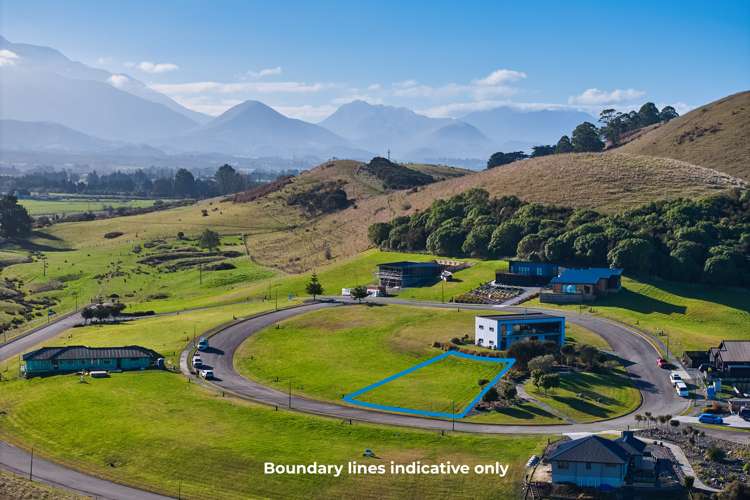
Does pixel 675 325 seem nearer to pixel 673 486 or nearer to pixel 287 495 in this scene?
pixel 673 486

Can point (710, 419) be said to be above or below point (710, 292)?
below

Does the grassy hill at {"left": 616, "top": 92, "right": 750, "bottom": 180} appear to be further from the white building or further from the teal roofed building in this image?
the teal roofed building

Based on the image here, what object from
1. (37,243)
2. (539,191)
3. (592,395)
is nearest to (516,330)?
(592,395)

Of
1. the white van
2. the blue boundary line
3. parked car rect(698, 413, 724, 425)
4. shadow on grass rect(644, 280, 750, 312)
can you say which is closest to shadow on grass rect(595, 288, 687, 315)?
shadow on grass rect(644, 280, 750, 312)

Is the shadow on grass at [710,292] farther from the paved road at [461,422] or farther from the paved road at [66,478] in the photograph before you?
the paved road at [66,478]

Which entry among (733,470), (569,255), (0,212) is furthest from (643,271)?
(0,212)

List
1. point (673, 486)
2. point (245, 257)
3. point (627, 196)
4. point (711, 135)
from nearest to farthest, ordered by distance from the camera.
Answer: point (673, 486) → point (627, 196) → point (245, 257) → point (711, 135)

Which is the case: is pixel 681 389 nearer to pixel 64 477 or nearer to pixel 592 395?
pixel 592 395
